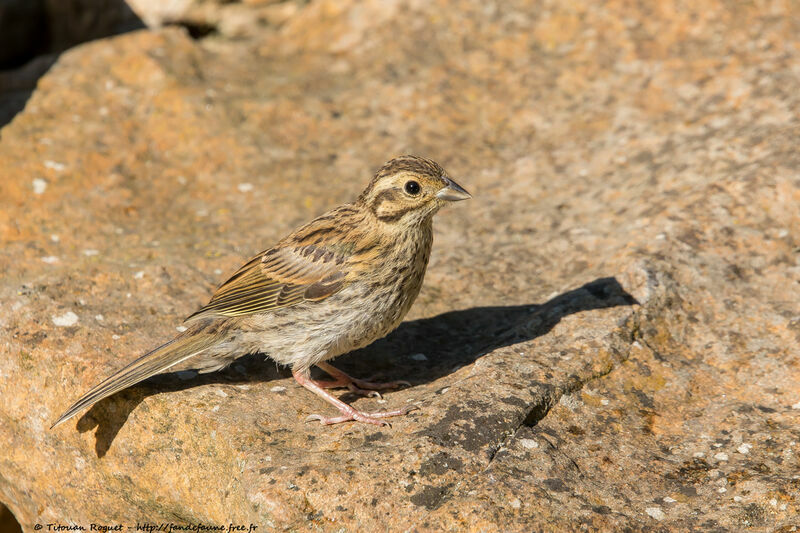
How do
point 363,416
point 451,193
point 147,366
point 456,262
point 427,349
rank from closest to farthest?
point 363,416, point 147,366, point 451,193, point 427,349, point 456,262

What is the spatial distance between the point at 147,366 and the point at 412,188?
74.9 inches

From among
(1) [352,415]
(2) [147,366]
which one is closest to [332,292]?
(1) [352,415]

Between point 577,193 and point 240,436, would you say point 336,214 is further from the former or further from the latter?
point 577,193

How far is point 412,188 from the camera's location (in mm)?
5168

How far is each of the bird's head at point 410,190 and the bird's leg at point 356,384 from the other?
1014mm

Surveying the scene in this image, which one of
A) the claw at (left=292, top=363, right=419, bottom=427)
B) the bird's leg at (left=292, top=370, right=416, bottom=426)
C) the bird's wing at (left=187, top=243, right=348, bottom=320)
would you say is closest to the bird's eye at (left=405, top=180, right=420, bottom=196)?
the bird's wing at (left=187, top=243, right=348, bottom=320)

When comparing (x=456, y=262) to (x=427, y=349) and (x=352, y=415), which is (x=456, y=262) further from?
(x=352, y=415)

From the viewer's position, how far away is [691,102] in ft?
24.3

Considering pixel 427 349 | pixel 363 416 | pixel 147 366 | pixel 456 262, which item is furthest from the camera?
pixel 456 262

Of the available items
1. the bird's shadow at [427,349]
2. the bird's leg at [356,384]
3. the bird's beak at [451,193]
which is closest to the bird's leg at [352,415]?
the bird's leg at [356,384]

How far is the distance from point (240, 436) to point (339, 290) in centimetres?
106

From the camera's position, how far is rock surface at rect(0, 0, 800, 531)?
4207mm

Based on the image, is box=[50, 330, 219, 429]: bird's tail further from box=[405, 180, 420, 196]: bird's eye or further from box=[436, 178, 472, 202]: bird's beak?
box=[436, 178, 472, 202]: bird's beak

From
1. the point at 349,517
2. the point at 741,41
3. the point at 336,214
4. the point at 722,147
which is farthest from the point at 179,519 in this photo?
the point at 741,41
